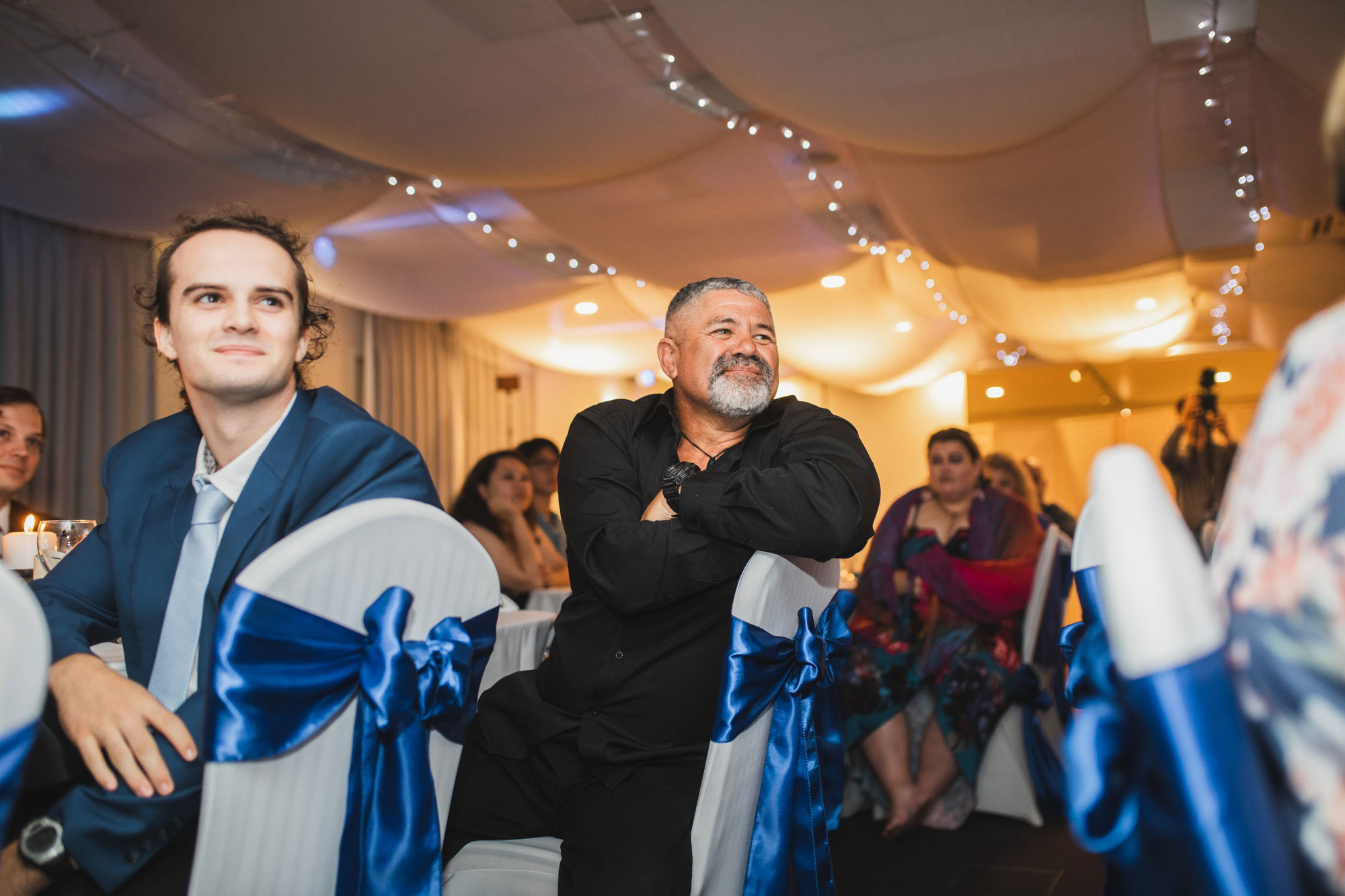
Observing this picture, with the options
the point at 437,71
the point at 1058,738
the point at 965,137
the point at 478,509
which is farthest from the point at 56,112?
the point at 1058,738

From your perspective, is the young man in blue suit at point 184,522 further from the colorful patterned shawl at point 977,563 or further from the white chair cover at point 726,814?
the colorful patterned shawl at point 977,563

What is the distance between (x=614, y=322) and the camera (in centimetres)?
905

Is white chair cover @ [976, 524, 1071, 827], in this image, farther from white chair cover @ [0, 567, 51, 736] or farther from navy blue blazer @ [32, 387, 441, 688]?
white chair cover @ [0, 567, 51, 736]

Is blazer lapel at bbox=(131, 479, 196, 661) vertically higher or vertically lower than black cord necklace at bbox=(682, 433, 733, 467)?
lower

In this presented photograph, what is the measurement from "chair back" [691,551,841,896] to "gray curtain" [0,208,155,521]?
4.78 metres

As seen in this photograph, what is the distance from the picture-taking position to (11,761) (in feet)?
2.23

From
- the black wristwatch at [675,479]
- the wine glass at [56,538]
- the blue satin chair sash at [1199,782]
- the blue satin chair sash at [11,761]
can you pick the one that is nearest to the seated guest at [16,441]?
the wine glass at [56,538]

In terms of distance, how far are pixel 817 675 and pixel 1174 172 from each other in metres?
4.37

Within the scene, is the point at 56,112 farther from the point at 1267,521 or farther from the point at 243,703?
the point at 1267,521

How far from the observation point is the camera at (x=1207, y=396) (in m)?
5.12

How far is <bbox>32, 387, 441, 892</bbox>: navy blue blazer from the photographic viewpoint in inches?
41.6

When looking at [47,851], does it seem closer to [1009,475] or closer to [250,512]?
[250,512]

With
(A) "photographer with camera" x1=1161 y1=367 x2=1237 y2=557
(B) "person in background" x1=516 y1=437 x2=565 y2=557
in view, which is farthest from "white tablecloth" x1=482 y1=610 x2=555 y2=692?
(A) "photographer with camera" x1=1161 y1=367 x2=1237 y2=557

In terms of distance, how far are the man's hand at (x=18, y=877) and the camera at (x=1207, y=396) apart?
537 cm
